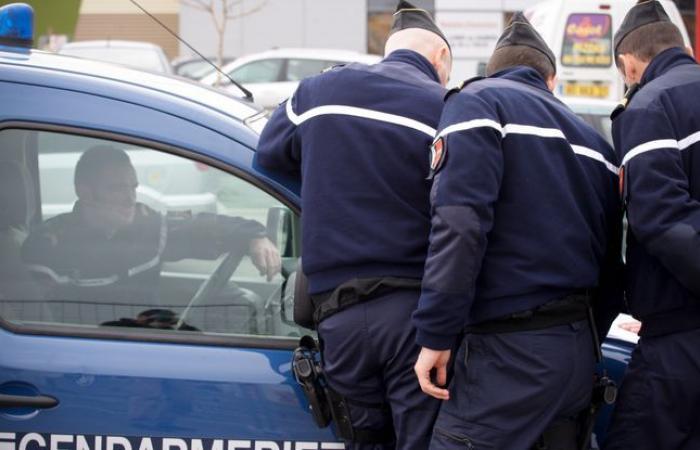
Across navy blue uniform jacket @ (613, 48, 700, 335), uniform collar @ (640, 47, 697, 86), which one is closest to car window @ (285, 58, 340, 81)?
uniform collar @ (640, 47, 697, 86)

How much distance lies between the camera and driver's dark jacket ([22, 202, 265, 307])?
2604 mm

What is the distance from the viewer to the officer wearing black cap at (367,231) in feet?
8.12

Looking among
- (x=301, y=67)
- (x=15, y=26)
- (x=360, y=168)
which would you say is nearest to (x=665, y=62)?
(x=360, y=168)

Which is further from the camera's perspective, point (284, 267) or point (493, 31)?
point (493, 31)

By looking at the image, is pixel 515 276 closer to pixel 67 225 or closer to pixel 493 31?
pixel 67 225

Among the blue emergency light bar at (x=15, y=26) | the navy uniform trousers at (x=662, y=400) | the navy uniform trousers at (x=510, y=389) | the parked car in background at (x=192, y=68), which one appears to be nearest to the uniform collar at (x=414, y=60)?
the navy uniform trousers at (x=510, y=389)

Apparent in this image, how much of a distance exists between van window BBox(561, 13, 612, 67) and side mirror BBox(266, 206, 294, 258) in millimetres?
10894

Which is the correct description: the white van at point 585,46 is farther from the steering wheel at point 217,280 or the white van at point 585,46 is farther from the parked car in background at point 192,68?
the steering wheel at point 217,280

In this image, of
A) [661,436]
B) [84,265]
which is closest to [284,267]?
[84,265]

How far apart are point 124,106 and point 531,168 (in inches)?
39.1

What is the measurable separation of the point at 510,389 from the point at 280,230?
0.71 metres

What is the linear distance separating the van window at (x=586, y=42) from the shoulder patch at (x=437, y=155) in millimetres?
11039

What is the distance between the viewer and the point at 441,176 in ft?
7.82

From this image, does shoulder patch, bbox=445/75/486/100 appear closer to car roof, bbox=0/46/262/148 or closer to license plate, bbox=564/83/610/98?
car roof, bbox=0/46/262/148
